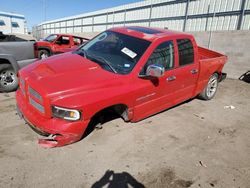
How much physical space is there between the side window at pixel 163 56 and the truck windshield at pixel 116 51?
8.1 inches

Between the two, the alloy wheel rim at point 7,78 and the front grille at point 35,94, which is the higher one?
the front grille at point 35,94

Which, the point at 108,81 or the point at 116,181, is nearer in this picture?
the point at 116,181

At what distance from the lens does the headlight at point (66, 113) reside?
3.04 meters

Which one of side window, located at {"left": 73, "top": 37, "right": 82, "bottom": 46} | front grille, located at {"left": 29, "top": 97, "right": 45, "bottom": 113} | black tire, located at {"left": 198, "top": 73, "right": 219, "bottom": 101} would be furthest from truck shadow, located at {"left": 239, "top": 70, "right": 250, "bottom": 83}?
side window, located at {"left": 73, "top": 37, "right": 82, "bottom": 46}

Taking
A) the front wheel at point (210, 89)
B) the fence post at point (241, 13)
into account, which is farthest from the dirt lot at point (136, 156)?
the fence post at point (241, 13)

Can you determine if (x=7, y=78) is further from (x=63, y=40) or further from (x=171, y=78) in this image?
(x=63, y=40)

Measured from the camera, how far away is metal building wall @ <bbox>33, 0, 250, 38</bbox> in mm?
10219

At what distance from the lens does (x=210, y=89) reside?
6.44 m

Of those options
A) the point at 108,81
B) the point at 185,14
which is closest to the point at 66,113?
the point at 108,81

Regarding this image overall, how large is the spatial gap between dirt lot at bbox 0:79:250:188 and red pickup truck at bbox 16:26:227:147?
0.33 meters

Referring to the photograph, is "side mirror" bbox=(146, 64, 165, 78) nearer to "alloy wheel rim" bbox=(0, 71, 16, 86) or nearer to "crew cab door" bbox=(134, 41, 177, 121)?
"crew cab door" bbox=(134, 41, 177, 121)

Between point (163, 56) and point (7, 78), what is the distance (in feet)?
14.3

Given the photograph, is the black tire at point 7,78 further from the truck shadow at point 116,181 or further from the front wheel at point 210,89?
the front wheel at point 210,89

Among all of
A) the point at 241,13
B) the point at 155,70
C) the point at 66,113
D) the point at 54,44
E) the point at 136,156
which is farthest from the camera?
the point at 54,44
